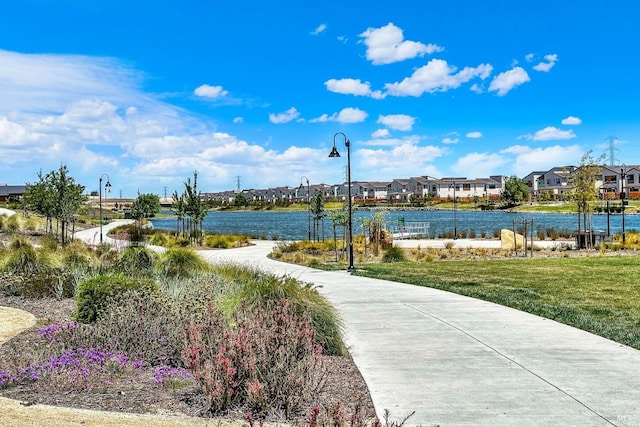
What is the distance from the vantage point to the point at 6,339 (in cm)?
802

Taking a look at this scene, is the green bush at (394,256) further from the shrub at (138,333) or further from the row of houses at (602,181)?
the row of houses at (602,181)

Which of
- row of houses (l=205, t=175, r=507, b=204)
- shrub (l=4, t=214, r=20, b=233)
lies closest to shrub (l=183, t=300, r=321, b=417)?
shrub (l=4, t=214, r=20, b=233)

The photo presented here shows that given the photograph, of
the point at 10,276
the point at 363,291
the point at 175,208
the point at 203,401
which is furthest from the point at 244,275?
the point at 175,208

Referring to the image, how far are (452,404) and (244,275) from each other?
6.79 m

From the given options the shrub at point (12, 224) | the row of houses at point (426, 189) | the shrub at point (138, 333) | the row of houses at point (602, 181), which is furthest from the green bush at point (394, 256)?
the row of houses at point (426, 189)

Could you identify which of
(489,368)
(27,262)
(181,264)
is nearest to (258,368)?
(489,368)

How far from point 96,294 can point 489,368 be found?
18.7ft

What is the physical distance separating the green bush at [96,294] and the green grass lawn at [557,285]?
22.9ft

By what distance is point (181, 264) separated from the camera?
13.9 meters

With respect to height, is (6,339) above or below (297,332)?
below

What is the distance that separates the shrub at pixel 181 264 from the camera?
13.3m

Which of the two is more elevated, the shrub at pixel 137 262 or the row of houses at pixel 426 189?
the row of houses at pixel 426 189

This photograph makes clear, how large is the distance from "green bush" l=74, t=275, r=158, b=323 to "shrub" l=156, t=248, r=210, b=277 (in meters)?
3.59

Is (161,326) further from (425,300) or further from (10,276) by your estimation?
(10,276)
